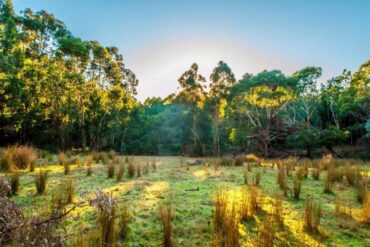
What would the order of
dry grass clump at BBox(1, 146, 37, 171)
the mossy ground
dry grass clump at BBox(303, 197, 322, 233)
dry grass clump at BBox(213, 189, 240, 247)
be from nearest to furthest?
dry grass clump at BBox(213, 189, 240, 247), the mossy ground, dry grass clump at BBox(303, 197, 322, 233), dry grass clump at BBox(1, 146, 37, 171)

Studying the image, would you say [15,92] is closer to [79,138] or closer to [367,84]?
[79,138]

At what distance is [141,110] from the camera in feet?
84.0

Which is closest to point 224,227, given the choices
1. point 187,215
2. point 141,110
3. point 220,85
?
point 187,215

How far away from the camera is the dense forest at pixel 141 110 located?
14945 millimetres

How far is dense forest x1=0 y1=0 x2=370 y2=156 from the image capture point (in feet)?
49.0

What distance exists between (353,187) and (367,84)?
12050mm

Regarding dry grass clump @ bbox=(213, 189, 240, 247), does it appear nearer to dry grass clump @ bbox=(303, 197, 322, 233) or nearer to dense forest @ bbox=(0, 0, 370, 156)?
dry grass clump @ bbox=(303, 197, 322, 233)

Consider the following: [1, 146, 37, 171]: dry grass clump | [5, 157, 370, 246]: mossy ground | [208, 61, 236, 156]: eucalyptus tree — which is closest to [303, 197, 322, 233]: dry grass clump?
[5, 157, 370, 246]: mossy ground

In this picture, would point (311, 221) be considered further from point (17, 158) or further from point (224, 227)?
point (17, 158)

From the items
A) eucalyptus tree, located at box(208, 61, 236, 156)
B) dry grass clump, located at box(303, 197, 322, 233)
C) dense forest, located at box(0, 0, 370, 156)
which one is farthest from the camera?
eucalyptus tree, located at box(208, 61, 236, 156)

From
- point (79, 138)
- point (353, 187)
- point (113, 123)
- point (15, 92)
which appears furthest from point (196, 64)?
point (353, 187)

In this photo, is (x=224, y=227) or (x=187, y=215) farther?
(x=187, y=215)

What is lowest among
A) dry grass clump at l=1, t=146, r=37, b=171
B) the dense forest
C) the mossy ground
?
the mossy ground

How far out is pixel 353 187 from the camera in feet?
17.0
